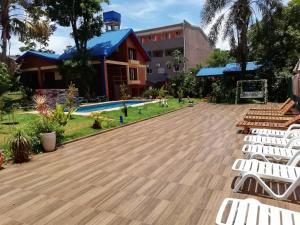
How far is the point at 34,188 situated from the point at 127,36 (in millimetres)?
22976

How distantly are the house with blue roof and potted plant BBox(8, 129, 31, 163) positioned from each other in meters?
16.8

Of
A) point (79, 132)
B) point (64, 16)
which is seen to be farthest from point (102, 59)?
point (79, 132)

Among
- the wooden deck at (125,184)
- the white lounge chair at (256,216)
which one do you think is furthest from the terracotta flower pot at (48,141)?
the white lounge chair at (256,216)

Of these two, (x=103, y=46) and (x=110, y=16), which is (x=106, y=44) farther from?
(x=110, y=16)

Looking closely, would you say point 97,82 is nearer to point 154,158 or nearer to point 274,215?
point 154,158

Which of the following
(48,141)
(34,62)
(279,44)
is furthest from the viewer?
(34,62)

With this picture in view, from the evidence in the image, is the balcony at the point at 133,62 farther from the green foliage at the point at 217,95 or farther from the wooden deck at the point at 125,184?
the wooden deck at the point at 125,184

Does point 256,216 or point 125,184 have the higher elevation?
point 256,216

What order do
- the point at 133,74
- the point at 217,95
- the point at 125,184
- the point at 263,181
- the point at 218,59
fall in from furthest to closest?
the point at 218,59
the point at 133,74
the point at 217,95
the point at 125,184
the point at 263,181

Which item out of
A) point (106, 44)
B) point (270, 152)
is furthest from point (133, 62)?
point (270, 152)

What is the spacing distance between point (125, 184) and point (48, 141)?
148 inches

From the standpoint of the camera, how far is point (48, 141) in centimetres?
759

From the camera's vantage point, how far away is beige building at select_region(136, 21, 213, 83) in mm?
38469

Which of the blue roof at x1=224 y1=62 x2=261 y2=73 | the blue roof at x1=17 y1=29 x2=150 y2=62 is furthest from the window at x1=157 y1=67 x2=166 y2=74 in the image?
the blue roof at x1=224 y1=62 x2=261 y2=73
